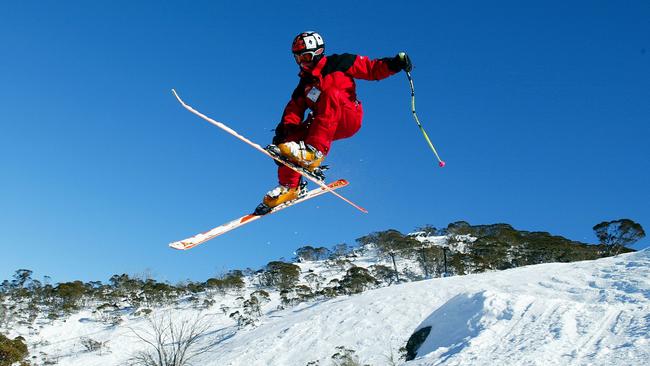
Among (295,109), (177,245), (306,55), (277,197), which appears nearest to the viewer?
(306,55)

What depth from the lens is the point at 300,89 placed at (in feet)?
19.1

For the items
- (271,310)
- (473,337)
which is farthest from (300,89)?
(271,310)

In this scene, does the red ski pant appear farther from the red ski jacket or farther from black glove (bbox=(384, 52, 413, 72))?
black glove (bbox=(384, 52, 413, 72))

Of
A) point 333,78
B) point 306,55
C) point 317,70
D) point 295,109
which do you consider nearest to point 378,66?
point 333,78

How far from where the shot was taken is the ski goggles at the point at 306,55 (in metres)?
5.52

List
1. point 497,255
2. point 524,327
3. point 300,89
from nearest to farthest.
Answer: point 300,89
point 524,327
point 497,255

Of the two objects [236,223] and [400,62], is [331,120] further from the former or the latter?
[236,223]

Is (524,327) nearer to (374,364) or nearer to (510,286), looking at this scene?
(374,364)

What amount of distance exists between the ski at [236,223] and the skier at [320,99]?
2.65 ft

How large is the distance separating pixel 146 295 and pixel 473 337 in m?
52.1

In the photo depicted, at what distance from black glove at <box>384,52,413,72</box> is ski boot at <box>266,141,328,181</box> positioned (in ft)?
3.79

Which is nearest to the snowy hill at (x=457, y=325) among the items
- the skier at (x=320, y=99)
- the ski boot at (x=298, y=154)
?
the ski boot at (x=298, y=154)

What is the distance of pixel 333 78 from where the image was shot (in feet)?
18.3

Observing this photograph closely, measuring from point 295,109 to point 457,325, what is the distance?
260 inches
